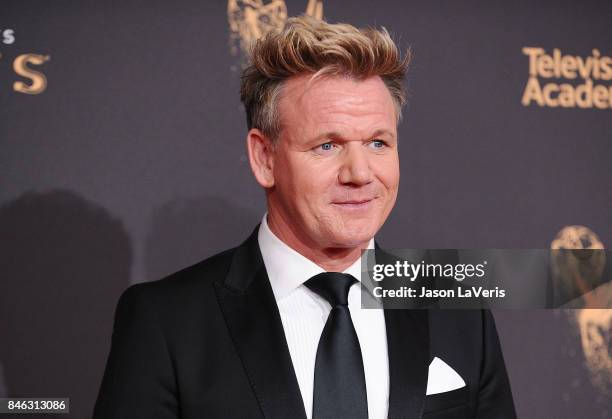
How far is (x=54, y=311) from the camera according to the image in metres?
1.89

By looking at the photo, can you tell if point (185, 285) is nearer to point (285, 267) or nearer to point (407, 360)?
point (285, 267)

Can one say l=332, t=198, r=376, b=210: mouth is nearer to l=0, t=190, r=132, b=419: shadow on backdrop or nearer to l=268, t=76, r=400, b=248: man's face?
l=268, t=76, r=400, b=248: man's face

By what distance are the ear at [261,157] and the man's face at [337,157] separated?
0.15 feet

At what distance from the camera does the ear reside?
1.45 m

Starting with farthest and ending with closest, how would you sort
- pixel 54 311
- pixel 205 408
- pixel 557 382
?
1. pixel 557 382
2. pixel 54 311
3. pixel 205 408

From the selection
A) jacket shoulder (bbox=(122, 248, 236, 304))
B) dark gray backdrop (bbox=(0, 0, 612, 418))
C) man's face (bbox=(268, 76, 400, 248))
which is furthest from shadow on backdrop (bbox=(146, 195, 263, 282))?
man's face (bbox=(268, 76, 400, 248))

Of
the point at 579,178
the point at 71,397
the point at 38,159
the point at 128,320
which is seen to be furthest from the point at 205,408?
the point at 579,178

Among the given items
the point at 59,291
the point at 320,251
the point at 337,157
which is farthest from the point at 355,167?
the point at 59,291

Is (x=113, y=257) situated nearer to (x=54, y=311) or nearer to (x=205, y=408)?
(x=54, y=311)

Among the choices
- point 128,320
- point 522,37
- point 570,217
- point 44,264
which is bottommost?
point 128,320

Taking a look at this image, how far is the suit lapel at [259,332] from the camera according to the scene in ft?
4.25

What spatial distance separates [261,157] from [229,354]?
1.20 ft

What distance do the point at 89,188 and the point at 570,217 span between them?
49.8 inches

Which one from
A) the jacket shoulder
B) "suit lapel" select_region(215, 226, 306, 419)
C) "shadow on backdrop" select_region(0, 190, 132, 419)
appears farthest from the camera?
"shadow on backdrop" select_region(0, 190, 132, 419)
